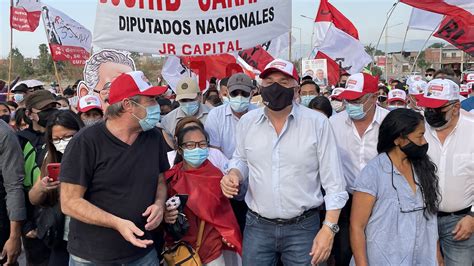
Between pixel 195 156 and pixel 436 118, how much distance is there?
186cm

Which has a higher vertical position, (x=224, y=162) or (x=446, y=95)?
(x=446, y=95)

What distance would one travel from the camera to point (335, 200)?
311cm

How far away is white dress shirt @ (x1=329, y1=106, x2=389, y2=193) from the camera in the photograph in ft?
12.8

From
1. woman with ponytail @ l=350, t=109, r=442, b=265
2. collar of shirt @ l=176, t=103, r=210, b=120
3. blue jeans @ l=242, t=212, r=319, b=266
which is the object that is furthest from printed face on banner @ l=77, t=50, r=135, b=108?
woman with ponytail @ l=350, t=109, r=442, b=265

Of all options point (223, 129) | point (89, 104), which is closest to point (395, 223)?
point (223, 129)

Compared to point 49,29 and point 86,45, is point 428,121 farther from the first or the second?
point 86,45

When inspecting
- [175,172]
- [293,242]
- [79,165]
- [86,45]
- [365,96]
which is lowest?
[293,242]

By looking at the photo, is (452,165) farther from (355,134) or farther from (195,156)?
(195,156)

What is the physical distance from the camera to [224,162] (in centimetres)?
407

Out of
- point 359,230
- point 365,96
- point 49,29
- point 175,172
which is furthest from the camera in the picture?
point 49,29

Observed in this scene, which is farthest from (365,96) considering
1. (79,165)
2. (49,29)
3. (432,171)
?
(49,29)

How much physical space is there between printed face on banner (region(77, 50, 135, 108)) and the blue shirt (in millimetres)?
3520

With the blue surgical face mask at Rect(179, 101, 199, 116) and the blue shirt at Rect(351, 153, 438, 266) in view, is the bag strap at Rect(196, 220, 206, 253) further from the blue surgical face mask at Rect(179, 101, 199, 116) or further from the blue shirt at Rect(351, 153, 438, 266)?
the blue surgical face mask at Rect(179, 101, 199, 116)

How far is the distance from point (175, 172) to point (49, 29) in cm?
839
